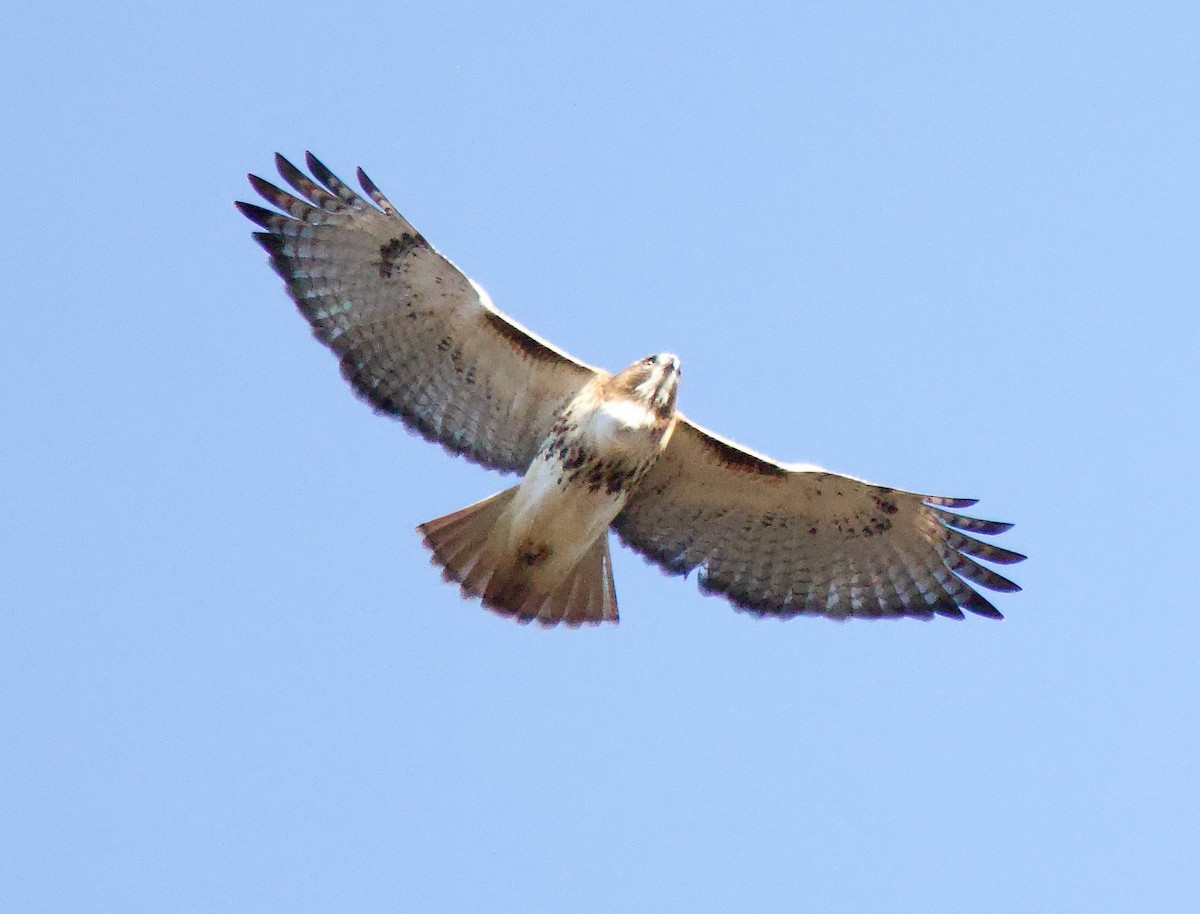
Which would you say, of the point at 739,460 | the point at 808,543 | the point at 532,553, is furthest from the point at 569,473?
the point at 808,543

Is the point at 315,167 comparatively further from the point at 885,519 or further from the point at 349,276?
the point at 885,519

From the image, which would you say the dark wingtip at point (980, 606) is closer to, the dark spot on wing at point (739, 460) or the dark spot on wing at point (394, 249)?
the dark spot on wing at point (739, 460)

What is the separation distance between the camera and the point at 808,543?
11555mm

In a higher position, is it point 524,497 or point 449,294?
point 449,294

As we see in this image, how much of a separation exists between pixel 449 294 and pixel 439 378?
56 cm

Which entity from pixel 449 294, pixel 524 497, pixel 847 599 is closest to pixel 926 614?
pixel 847 599

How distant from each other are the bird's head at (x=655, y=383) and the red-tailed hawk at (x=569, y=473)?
0.01m

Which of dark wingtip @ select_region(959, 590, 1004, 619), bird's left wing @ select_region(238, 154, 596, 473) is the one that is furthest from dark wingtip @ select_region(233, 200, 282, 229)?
dark wingtip @ select_region(959, 590, 1004, 619)

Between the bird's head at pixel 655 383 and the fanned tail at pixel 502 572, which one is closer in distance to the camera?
the bird's head at pixel 655 383

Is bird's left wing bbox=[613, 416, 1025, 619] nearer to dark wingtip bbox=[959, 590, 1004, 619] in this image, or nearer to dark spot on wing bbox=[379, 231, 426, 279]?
dark wingtip bbox=[959, 590, 1004, 619]

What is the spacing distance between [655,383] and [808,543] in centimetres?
168

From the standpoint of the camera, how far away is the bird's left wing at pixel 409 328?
35.7ft

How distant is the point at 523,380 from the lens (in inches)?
437

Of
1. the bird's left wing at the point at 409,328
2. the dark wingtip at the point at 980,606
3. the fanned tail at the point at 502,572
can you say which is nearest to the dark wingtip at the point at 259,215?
the bird's left wing at the point at 409,328
